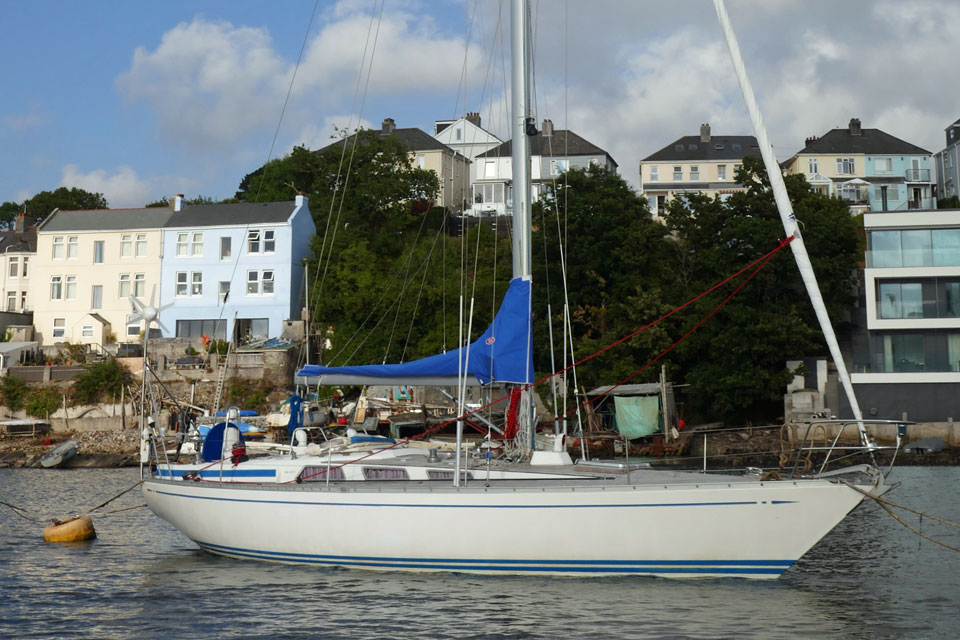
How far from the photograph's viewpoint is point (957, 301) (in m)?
48.4

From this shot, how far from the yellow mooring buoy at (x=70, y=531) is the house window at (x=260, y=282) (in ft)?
128

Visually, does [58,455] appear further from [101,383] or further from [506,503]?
[506,503]

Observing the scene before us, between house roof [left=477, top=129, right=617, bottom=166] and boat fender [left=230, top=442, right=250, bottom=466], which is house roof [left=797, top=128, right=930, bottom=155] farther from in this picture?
A: boat fender [left=230, top=442, right=250, bottom=466]

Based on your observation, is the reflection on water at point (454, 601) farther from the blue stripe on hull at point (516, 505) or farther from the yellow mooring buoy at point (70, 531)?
the yellow mooring buoy at point (70, 531)

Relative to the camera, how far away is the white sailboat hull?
48.8ft

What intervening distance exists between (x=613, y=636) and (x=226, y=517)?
8.06 metres

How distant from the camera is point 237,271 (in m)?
61.1

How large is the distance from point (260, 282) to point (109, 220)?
41.4ft

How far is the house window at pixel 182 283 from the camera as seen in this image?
62.4 m

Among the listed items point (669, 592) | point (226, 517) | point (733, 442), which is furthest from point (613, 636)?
point (733, 442)

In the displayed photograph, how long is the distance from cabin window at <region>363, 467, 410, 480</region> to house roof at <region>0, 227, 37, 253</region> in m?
62.4

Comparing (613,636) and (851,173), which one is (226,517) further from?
(851,173)

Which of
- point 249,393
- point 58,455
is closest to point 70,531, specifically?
point 58,455

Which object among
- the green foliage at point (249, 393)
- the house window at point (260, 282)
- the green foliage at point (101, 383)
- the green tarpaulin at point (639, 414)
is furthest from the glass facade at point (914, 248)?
the green foliage at point (101, 383)
